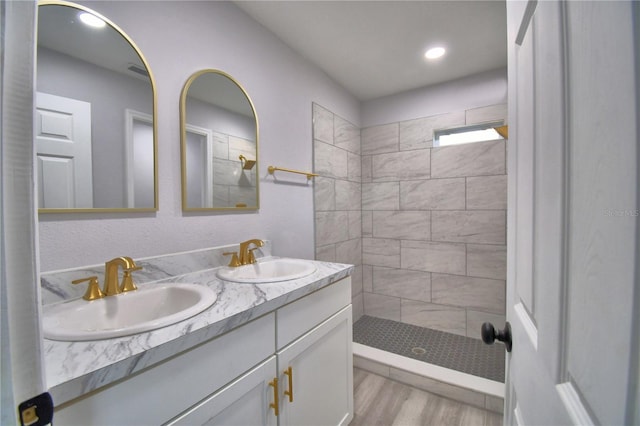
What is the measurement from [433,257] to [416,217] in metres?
0.42

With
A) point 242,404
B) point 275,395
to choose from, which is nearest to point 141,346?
point 242,404

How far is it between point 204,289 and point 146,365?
0.38 meters

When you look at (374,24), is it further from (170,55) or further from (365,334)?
(365,334)

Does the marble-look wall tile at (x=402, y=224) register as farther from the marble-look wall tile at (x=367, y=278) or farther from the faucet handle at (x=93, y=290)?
the faucet handle at (x=93, y=290)

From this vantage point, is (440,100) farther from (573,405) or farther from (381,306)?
(573,405)

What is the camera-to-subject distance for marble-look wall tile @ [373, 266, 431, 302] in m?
2.64

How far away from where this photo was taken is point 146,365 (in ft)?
2.04

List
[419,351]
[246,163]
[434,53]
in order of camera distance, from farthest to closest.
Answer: [419,351]
[434,53]
[246,163]

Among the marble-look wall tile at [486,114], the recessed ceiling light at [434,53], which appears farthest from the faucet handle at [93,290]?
the marble-look wall tile at [486,114]

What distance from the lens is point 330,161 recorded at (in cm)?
243

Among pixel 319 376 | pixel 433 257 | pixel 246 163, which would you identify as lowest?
pixel 319 376

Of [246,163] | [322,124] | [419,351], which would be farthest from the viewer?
[322,124]

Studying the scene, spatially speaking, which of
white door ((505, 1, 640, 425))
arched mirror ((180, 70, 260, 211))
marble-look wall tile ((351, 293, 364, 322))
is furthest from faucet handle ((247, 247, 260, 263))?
marble-look wall tile ((351, 293, 364, 322))

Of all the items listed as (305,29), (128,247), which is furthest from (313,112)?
(128,247)
